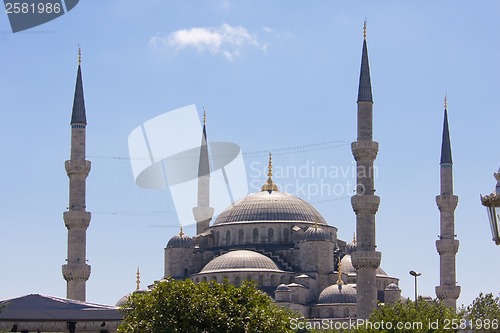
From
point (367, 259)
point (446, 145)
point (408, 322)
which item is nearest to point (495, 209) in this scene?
point (408, 322)

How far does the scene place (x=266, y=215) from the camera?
78.9 metres

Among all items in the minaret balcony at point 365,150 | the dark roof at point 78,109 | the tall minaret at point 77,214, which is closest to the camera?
the minaret balcony at point 365,150

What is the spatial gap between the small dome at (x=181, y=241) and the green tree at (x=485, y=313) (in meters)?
42.8

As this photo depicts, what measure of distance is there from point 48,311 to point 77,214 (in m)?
26.2

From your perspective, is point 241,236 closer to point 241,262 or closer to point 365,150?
point 241,262

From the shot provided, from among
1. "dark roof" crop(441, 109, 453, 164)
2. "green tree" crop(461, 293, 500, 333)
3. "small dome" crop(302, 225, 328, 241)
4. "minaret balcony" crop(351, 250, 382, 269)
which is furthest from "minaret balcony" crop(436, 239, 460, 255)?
"green tree" crop(461, 293, 500, 333)

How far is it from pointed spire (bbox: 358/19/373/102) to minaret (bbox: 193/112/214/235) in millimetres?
20259

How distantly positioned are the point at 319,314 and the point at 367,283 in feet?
33.2

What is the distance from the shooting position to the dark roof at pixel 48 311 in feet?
126

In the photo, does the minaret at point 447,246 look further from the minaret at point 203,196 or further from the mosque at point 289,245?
the minaret at point 203,196

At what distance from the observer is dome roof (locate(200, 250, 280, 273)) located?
72375mm

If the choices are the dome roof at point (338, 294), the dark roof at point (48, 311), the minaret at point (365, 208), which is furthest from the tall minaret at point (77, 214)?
the dark roof at point (48, 311)

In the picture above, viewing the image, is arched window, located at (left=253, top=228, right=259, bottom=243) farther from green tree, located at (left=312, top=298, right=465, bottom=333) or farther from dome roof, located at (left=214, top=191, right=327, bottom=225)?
green tree, located at (left=312, top=298, right=465, bottom=333)

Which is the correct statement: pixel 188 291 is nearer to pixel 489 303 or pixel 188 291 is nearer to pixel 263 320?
pixel 263 320
